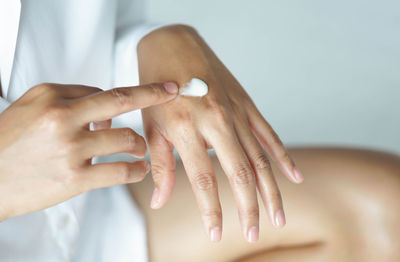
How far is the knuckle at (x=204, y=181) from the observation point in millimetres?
606

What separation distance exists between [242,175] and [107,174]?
0.19 m

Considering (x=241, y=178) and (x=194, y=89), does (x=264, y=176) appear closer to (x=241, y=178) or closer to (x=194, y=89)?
(x=241, y=178)

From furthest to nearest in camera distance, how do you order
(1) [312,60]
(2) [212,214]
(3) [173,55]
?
(1) [312,60] < (3) [173,55] < (2) [212,214]

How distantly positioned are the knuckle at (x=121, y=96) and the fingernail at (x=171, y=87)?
0.31 feet

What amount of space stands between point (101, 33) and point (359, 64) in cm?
116

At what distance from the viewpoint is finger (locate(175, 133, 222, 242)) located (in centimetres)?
60

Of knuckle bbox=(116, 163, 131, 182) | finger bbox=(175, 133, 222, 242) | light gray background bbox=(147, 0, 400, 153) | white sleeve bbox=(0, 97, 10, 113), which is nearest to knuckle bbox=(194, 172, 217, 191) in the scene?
finger bbox=(175, 133, 222, 242)

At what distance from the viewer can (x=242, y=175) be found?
0.61 meters

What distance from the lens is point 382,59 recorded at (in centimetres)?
165

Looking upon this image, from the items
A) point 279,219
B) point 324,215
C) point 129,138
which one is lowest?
point 324,215

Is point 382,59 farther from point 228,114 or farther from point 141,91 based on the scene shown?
point 141,91

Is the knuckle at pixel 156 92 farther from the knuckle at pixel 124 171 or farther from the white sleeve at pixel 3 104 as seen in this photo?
the white sleeve at pixel 3 104

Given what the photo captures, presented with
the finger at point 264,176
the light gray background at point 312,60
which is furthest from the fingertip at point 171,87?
the light gray background at point 312,60

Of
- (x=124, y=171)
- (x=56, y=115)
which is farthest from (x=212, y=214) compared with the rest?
(x=56, y=115)
